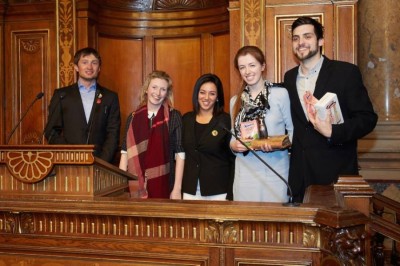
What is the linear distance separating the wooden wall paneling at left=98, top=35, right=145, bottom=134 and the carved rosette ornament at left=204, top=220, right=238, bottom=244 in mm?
3134

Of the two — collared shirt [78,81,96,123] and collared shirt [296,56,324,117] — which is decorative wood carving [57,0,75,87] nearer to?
collared shirt [78,81,96,123]

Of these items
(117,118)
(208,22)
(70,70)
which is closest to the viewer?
(117,118)

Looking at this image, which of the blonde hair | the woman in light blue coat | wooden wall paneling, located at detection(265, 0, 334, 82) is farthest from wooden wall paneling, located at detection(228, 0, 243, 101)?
the woman in light blue coat

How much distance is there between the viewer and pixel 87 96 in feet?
12.8

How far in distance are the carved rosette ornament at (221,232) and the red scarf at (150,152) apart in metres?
1.27

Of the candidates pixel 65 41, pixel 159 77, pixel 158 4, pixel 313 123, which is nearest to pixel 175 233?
pixel 313 123

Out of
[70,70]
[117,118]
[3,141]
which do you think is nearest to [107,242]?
[117,118]

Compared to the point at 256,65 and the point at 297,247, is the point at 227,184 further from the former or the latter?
the point at 297,247

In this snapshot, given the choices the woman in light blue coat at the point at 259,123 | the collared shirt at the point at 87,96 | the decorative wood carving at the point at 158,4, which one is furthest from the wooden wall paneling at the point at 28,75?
the woman in light blue coat at the point at 259,123

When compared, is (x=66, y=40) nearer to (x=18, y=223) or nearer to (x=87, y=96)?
(x=87, y=96)

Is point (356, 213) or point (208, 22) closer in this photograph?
point (356, 213)

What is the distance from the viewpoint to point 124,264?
6.89ft

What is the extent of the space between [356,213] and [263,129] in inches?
40.8

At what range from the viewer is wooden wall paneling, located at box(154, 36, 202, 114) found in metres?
5.13
